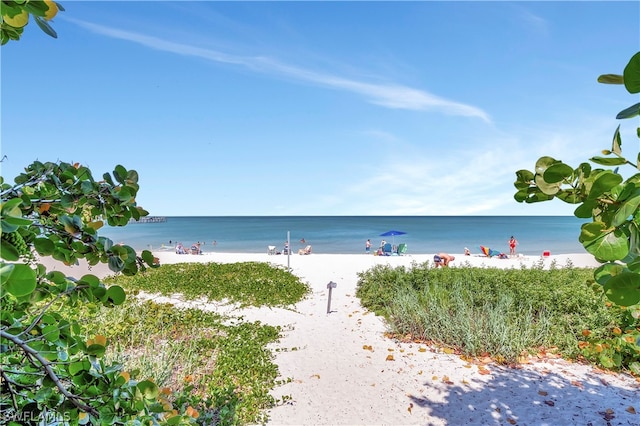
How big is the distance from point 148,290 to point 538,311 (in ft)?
34.1

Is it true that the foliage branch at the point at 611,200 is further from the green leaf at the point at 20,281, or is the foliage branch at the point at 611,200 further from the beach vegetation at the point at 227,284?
the beach vegetation at the point at 227,284

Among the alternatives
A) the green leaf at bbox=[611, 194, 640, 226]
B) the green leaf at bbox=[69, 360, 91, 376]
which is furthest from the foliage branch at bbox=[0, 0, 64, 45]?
the green leaf at bbox=[611, 194, 640, 226]

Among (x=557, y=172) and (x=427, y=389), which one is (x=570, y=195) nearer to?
(x=557, y=172)

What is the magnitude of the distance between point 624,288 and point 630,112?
1.37 ft

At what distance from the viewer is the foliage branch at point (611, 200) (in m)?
0.76

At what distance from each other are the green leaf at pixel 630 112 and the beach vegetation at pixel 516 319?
4721mm

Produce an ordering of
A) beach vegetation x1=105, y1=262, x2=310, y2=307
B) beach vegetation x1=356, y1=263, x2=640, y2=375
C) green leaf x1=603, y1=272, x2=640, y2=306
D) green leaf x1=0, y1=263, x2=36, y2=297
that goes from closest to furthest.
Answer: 1. green leaf x1=0, y1=263, x2=36, y2=297
2. green leaf x1=603, y1=272, x2=640, y2=306
3. beach vegetation x1=356, y1=263, x2=640, y2=375
4. beach vegetation x1=105, y1=262, x2=310, y2=307

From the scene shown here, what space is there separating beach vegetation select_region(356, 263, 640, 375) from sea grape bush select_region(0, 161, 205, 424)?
5.38 metres

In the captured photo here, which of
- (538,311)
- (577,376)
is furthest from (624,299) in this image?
(538,311)

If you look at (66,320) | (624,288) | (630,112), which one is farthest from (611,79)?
(66,320)

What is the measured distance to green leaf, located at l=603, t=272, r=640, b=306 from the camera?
30.2 inches

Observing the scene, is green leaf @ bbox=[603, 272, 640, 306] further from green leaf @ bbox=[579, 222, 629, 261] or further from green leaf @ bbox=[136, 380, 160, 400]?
green leaf @ bbox=[136, 380, 160, 400]

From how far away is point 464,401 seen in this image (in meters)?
4.43

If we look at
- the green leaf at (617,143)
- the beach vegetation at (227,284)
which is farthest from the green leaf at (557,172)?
the beach vegetation at (227,284)
